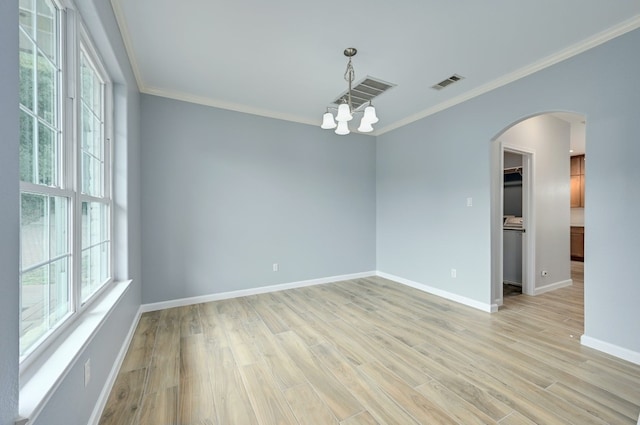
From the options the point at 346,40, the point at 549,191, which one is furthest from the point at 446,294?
the point at 346,40

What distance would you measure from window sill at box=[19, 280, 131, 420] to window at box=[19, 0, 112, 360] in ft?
0.21

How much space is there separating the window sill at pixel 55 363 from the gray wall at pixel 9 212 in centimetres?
Result: 12

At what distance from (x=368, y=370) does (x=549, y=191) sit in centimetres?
409

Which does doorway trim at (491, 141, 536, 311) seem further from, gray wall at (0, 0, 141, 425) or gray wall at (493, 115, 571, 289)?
gray wall at (0, 0, 141, 425)

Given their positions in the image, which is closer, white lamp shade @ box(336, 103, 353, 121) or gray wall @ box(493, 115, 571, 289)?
white lamp shade @ box(336, 103, 353, 121)

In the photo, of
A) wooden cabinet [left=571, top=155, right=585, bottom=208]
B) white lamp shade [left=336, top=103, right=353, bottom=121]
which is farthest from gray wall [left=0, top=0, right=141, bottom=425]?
wooden cabinet [left=571, top=155, right=585, bottom=208]

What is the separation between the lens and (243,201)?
Answer: 12.7ft

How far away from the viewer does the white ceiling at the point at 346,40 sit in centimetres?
203

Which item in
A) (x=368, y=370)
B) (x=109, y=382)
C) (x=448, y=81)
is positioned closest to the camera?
(x=109, y=382)

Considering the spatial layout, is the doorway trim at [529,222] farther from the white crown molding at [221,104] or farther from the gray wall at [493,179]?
the white crown molding at [221,104]

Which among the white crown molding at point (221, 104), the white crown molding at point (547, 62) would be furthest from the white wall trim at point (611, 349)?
the white crown molding at point (221, 104)

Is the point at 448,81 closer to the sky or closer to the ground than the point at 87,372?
closer to the sky

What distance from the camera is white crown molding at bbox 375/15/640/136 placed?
2.18 meters

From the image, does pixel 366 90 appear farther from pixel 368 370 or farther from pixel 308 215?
pixel 368 370
